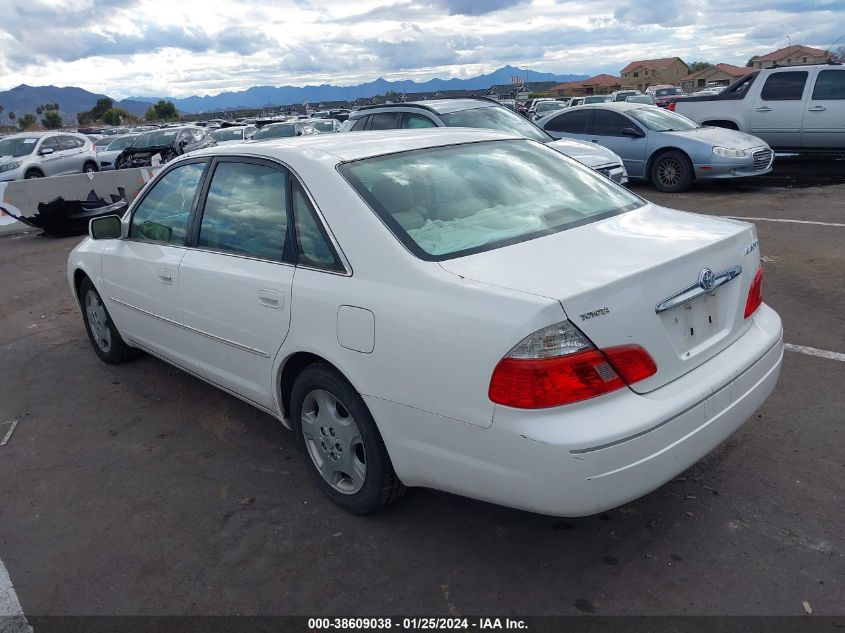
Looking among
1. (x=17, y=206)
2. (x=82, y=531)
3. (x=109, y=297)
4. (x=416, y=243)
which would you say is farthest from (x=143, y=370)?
(x=17, y=206)

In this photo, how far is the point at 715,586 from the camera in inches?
106

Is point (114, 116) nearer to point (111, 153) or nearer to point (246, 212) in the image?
point (111, 153)

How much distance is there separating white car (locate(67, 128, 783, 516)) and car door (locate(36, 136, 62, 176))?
17586 mm

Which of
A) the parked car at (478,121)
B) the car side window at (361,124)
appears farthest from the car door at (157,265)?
the car side window at (361,124)

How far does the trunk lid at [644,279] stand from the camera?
253 centimetres

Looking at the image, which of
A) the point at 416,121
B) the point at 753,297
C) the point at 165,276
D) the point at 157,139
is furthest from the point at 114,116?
the point at 753,297

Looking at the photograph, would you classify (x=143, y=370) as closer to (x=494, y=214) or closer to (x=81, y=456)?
(x=81, y=456)

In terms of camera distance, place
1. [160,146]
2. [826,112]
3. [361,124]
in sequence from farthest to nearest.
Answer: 1. [160,146]
2. [826,112]
3. [361,124]

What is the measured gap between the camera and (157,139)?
1948cm

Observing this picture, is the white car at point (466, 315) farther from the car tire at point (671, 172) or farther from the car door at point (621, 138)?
the car door at point (621, 138)

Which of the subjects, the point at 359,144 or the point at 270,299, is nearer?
the point at 270,299

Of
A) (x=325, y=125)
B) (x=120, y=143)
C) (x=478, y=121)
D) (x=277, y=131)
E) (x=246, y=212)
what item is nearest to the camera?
(x=246, y=212)

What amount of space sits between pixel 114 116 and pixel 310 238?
90867 millimetres

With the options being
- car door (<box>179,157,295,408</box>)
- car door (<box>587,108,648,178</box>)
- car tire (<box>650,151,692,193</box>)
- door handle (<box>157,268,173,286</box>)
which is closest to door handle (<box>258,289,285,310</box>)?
car door (<box>179,157,295,408</box>)
